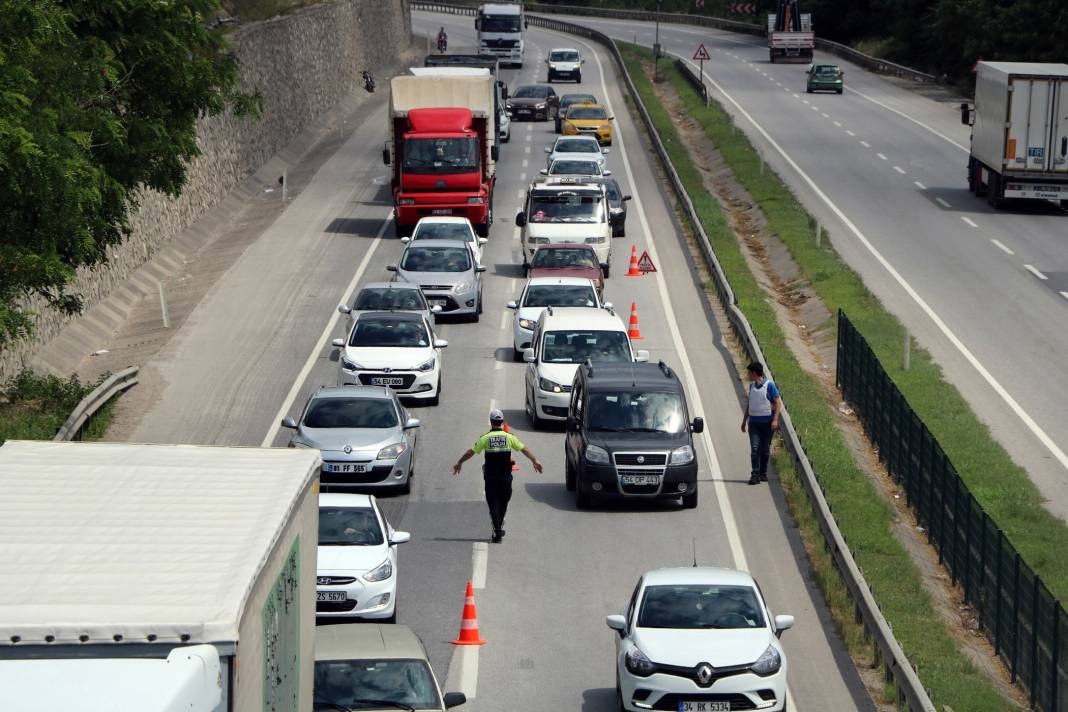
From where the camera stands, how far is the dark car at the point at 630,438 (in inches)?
880

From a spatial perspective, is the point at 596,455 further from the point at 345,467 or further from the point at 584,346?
the point at 584,346

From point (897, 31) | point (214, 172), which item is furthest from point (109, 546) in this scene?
point (897, 31)

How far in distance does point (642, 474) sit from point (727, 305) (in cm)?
1353

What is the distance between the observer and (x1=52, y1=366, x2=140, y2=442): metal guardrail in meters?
24.9

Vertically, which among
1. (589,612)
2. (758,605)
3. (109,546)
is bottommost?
(589,612)

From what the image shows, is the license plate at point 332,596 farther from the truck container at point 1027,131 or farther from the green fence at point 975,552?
the truck container at point 1027,131

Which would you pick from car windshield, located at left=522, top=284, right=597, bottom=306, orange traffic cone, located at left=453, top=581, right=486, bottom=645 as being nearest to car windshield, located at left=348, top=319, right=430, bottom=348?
car windshield, located at left=522, top=284, right=597, bottom=306

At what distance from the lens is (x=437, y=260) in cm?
3603

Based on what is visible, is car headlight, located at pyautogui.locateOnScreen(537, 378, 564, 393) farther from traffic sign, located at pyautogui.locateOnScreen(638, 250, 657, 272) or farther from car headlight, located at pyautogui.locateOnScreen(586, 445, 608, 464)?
traffic sign, located at pyautogui.locateOnScreen(638, 250, 657, 272)

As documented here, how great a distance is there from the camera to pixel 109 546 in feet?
27.7

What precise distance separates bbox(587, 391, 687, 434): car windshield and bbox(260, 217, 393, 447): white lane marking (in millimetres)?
5711

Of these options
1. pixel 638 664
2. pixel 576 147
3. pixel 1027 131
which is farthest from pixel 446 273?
pixel 638 664

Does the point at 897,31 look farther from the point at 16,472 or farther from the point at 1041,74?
the point at 16,472

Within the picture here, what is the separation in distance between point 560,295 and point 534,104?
140ft
